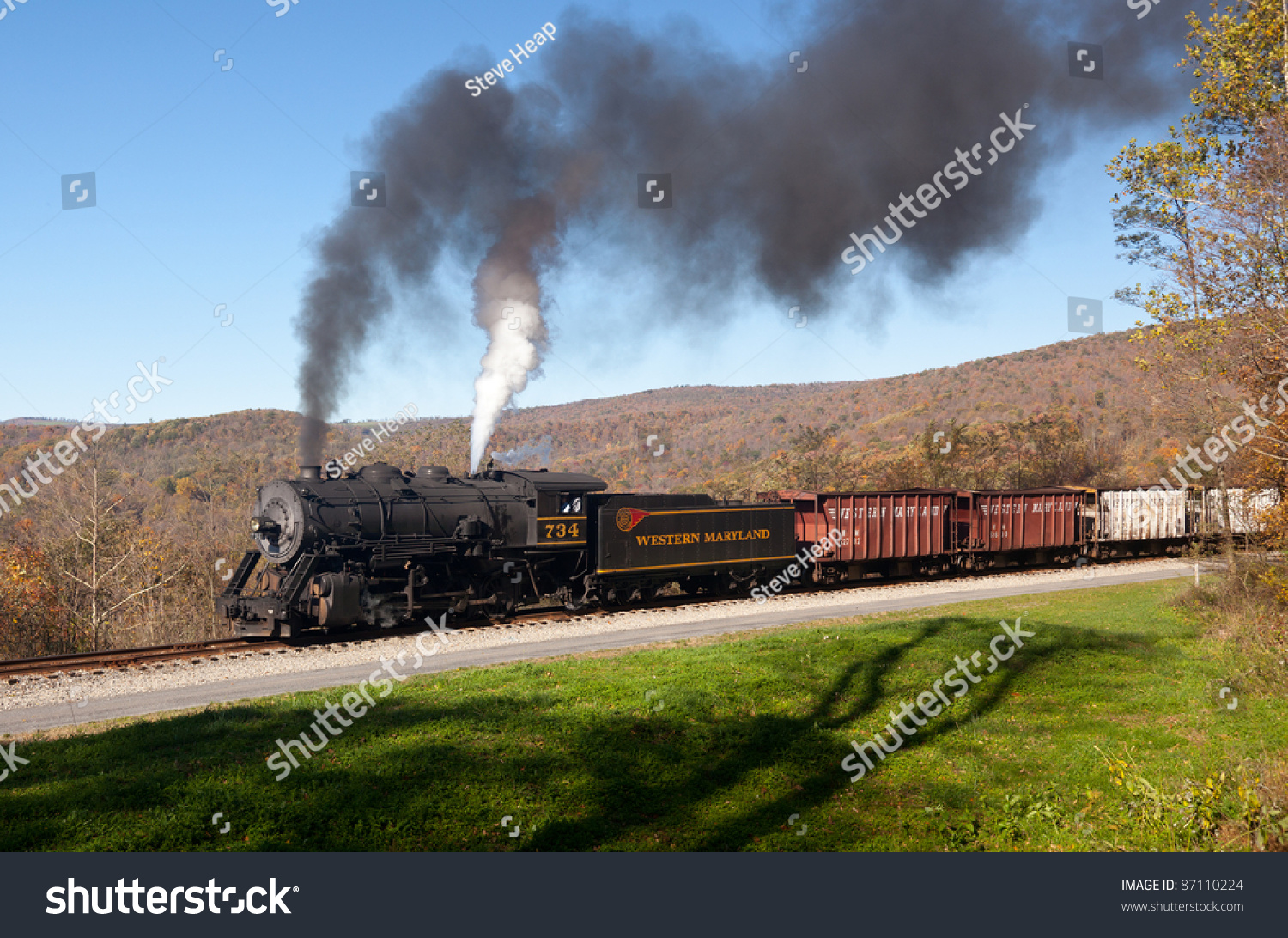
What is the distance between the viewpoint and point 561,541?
752 inches

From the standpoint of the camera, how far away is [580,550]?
1988 centimetres

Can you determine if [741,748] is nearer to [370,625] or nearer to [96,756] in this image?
[96,756]

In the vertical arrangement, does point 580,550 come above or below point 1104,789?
above

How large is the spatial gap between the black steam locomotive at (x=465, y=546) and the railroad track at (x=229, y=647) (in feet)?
0.98

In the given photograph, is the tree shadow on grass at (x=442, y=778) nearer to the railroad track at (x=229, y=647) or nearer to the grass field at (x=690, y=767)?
the grass field at (x=690, y=767)

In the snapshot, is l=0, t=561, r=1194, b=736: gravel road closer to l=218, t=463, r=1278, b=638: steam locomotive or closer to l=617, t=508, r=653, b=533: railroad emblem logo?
l=218, t=463, r=1278, b=638: steam locomotive

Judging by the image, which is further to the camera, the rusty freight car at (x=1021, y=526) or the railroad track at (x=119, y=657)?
the rusty freight car at (x=1021, y=526)

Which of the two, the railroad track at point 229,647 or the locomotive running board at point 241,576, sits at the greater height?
the locomotive running board at point 241,576

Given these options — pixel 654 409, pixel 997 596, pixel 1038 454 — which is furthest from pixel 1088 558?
pixel 654 409

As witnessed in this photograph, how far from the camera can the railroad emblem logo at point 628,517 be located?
782 inches

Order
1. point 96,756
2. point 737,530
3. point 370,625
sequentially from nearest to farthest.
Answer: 1. point 96,756
2. point 370,625
3. point 737,530

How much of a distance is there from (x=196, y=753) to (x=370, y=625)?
919cm

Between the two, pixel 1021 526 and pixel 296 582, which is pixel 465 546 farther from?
pixel 1021 526

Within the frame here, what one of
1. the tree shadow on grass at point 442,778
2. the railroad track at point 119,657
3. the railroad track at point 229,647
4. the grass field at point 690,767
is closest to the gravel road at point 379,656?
the railroad track at point 229,647
